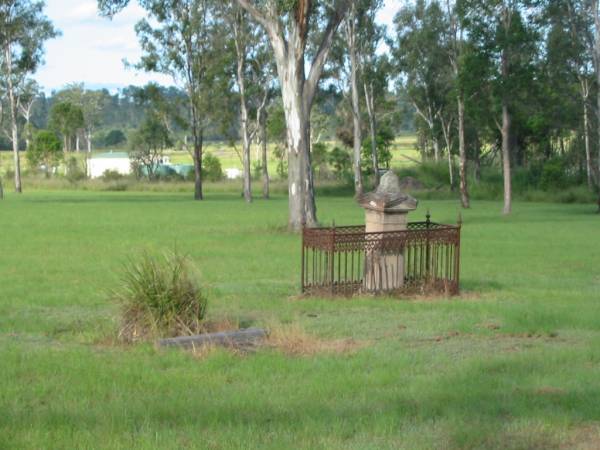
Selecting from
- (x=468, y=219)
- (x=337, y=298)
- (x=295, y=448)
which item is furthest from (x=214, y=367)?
(x=468, y=219)

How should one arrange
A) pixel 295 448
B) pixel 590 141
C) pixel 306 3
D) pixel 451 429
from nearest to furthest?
pixel 295 448, pixel 451 429, pixel 306 3, pixel 590 141

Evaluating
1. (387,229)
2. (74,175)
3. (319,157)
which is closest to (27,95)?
(74,175)

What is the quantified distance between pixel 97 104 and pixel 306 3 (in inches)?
4476

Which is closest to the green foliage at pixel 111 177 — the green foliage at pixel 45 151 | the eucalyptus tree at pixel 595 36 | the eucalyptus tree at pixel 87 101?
the green foliage at pixel 45 151

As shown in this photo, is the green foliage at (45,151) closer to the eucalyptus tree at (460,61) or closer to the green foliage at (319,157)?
the green foliage at (319,157)

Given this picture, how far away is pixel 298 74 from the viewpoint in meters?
28.8

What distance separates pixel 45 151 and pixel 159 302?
86.8 meters

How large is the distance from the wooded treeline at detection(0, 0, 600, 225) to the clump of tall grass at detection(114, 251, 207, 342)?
60.3ft

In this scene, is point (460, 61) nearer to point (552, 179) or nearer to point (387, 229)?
point (552, 179)

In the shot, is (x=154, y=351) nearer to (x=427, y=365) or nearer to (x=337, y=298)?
(x=427, y=365)

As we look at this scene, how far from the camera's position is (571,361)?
8852 mm

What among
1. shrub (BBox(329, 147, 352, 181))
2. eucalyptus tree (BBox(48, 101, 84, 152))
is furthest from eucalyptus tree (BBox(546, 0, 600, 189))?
eucalyptus tree (BBox(48, 101, 84, 152))

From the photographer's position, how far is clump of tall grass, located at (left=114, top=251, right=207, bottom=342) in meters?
9.98

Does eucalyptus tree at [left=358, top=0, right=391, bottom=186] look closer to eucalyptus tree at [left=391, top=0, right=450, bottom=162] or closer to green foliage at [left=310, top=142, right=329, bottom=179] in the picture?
eucalyptus tree at [left=391, top=0, right=450, bottom=162]
